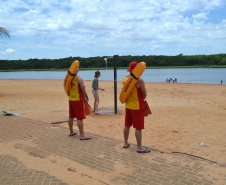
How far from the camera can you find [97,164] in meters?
3.99

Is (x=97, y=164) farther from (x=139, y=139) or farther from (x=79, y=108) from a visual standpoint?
(x=79, y=108)

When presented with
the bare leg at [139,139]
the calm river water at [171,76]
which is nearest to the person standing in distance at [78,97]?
the bare leg at [139,139]

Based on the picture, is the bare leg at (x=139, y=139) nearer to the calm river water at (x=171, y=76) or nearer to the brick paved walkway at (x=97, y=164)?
the brick paved walkway at (x=97, y=164)

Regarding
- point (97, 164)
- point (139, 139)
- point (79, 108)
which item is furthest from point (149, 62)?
point (97, 164)

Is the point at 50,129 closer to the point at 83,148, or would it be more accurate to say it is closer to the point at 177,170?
the point at 83,148

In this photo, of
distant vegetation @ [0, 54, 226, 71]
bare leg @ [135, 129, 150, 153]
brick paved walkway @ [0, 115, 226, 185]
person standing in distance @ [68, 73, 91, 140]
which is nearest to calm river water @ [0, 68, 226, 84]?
distant vegetation @ [0, 54, 226, 71]

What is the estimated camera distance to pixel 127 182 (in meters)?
3.37

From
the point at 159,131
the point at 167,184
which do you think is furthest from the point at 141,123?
the point at 159,131

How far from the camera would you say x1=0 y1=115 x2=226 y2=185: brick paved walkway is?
3.44 m

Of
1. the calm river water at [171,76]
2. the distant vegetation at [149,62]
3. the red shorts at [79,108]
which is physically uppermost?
the distant vegetation at [149,62]

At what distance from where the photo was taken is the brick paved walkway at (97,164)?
3.44 metres

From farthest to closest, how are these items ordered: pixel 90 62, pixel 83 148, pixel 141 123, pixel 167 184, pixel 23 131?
pixel 90 62
pixel 23 131
pixel 83 148
pixel 141 123
pixel 167 184

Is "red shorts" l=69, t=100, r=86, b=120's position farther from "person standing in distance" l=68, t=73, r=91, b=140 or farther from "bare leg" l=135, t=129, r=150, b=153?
"bare leg" l=135, t=129, r=150, b=153

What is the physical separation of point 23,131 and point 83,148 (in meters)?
2.12
